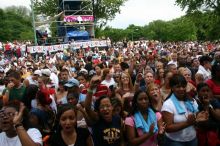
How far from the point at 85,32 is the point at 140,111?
3063 cm

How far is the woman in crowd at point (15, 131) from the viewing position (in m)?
3.36

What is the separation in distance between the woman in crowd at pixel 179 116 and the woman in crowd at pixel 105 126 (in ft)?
2.01

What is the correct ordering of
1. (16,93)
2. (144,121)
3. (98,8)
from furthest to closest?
(98,8)
(16,93)
(144,121)

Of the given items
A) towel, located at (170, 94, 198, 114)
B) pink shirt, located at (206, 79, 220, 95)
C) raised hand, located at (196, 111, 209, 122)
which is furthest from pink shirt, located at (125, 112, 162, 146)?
pink shirt, located at (206, 79, 220, 95)

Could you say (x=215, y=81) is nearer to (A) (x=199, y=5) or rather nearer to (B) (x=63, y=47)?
(A) (x=199, y=5)

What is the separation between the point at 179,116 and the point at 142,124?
48cm

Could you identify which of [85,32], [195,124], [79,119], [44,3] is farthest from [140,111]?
[44,3]

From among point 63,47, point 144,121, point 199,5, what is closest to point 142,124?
point 144,121

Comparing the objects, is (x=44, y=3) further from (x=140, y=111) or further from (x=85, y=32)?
(x=140, y=111)

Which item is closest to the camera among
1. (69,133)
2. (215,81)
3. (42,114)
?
(69,133)

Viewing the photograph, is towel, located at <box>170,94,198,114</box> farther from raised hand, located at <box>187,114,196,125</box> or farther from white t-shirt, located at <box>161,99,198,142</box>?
raised hand, located at <box>187,114,196,125</box>

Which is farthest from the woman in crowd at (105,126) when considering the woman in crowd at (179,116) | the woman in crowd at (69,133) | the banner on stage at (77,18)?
the banner on stage at (77,18)

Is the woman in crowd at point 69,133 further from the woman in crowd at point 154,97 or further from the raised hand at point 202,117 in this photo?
the woman in crowd at point 154,97

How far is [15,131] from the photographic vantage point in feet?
11.5
